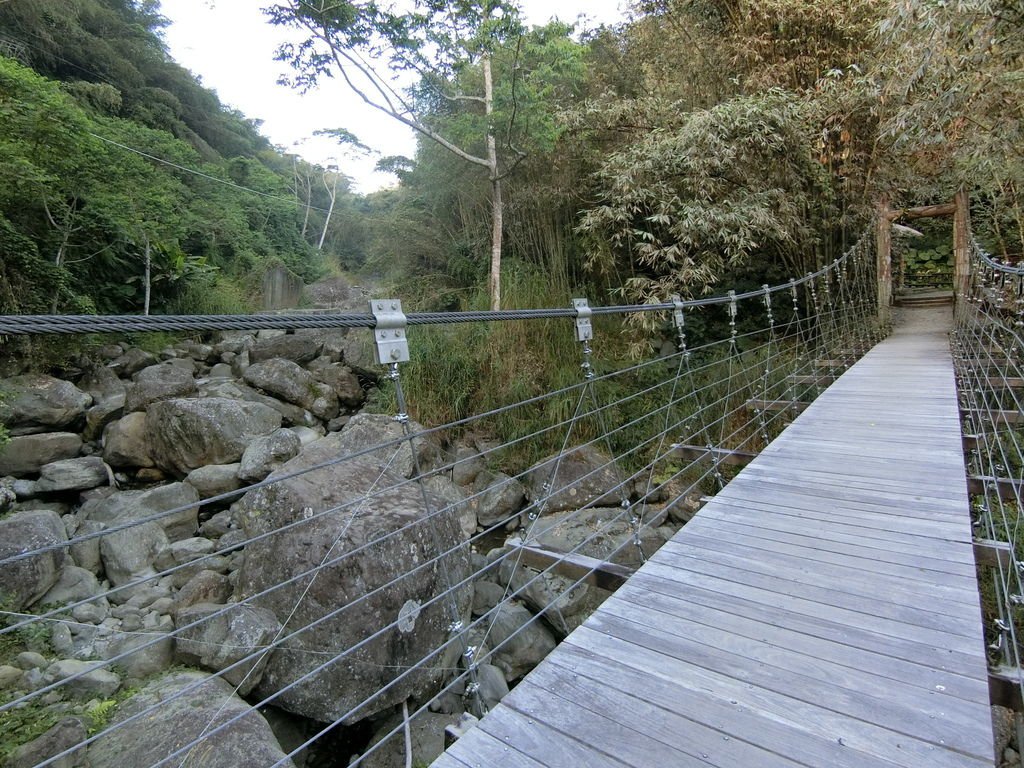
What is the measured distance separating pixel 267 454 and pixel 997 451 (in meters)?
5.17

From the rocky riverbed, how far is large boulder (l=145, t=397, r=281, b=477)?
2 cm

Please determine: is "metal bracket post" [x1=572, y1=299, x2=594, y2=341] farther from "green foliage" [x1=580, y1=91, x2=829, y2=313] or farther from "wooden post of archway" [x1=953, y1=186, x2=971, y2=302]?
"wooden post of archway" [x1=953, y1=186, x2=971, y2=302]

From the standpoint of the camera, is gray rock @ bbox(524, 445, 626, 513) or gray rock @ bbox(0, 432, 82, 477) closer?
gray rock @ bbox(0, 432, 82, 477)

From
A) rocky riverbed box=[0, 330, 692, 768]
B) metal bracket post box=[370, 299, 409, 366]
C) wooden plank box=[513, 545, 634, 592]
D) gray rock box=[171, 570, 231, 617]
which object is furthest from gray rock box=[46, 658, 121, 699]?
metal bracket post box=[370, 299, 409, 366]

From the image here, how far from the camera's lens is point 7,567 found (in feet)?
10.1

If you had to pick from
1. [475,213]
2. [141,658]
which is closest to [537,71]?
[475,213]

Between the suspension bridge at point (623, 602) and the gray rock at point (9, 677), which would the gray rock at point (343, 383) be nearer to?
the suspension bridge at point (623, 602)

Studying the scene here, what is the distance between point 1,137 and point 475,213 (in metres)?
4.30

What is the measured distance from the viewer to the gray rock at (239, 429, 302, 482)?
431 cm

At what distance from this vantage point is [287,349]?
6.15m

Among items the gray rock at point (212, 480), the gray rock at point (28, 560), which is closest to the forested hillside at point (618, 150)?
the gray rock at point (212, 480)

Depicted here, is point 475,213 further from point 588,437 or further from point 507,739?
point 507,739

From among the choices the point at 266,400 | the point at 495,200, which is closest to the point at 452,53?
the point at 495,200

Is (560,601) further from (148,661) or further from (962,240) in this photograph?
(962,240)
